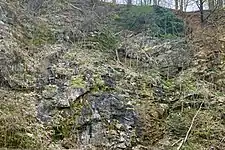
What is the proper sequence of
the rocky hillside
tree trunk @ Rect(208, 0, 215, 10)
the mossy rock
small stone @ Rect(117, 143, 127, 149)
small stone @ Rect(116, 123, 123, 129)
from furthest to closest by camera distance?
tree trunk @ Rect(208, 0, 215, 10) → the mossy rock → small stone @ Rect(116, 123, 123, 129) → the rocky hillside → small stone @ Rect(117, 143, 127, 149)

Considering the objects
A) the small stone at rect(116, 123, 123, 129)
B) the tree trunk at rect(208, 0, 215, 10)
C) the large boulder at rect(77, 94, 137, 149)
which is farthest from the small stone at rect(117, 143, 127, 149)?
the tree trunk at rect(208, 0, 215, 10)

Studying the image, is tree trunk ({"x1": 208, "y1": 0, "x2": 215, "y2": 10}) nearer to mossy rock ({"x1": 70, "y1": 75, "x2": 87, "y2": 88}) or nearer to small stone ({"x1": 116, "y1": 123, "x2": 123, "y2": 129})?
mossy rock ({"x1": 70, "y1": 75, "x2": 87, "y2": 88})

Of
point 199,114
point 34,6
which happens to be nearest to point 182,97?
point 199,114

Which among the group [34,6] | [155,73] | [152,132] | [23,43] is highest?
[34,6]

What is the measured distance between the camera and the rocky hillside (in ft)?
21.6

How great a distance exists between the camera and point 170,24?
1089cm

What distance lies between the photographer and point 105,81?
7816 mm

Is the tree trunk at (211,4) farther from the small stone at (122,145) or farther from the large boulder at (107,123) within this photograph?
the small stone at (122,145)

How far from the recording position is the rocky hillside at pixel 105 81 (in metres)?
6.60

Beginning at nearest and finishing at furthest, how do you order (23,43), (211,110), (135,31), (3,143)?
1. (3,143)
2. (211,110)
3. (23,43)
4. (135,31)

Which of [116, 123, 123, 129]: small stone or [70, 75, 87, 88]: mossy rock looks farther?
[70, 75, 87, 88]: mossy rock

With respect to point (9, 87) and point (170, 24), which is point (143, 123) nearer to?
point (9, 87)

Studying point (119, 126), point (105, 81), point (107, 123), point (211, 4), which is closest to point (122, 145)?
point (119, 126)

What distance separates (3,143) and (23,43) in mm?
3125
